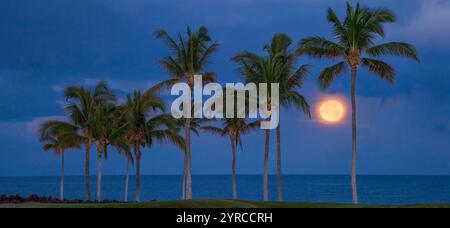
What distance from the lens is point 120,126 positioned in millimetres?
55500

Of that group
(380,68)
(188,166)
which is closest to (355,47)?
(380,68)

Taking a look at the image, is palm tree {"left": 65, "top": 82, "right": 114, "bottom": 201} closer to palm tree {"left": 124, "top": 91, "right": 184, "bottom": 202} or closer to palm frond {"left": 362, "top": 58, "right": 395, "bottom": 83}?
palm tree {"left": 124, "top": 91, "right": 184, "bottom": 202}

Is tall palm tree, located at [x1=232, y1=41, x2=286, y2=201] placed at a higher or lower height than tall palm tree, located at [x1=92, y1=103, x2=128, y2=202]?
higher

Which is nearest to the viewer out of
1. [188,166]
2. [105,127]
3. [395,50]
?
[395,50]

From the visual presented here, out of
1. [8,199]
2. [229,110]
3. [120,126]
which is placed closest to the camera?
[8,199]

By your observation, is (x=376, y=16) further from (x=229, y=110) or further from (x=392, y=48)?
(x=229, y=110)

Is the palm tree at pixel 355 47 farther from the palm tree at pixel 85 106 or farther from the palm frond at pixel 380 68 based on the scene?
the palm tree at pixel 85 106

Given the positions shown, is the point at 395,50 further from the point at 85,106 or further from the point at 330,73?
the point at 85,106

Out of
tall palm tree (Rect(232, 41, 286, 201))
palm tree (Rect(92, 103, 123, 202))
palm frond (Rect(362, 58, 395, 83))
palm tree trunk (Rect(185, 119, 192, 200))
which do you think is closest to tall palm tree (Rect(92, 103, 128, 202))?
palm tree (Rect(92, 103, 123, 202))

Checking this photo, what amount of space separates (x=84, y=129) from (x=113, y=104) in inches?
128

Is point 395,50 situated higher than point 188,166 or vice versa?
point 395,50

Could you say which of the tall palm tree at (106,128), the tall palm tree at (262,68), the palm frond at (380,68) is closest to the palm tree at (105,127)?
the tall palm tree at (106,128)
